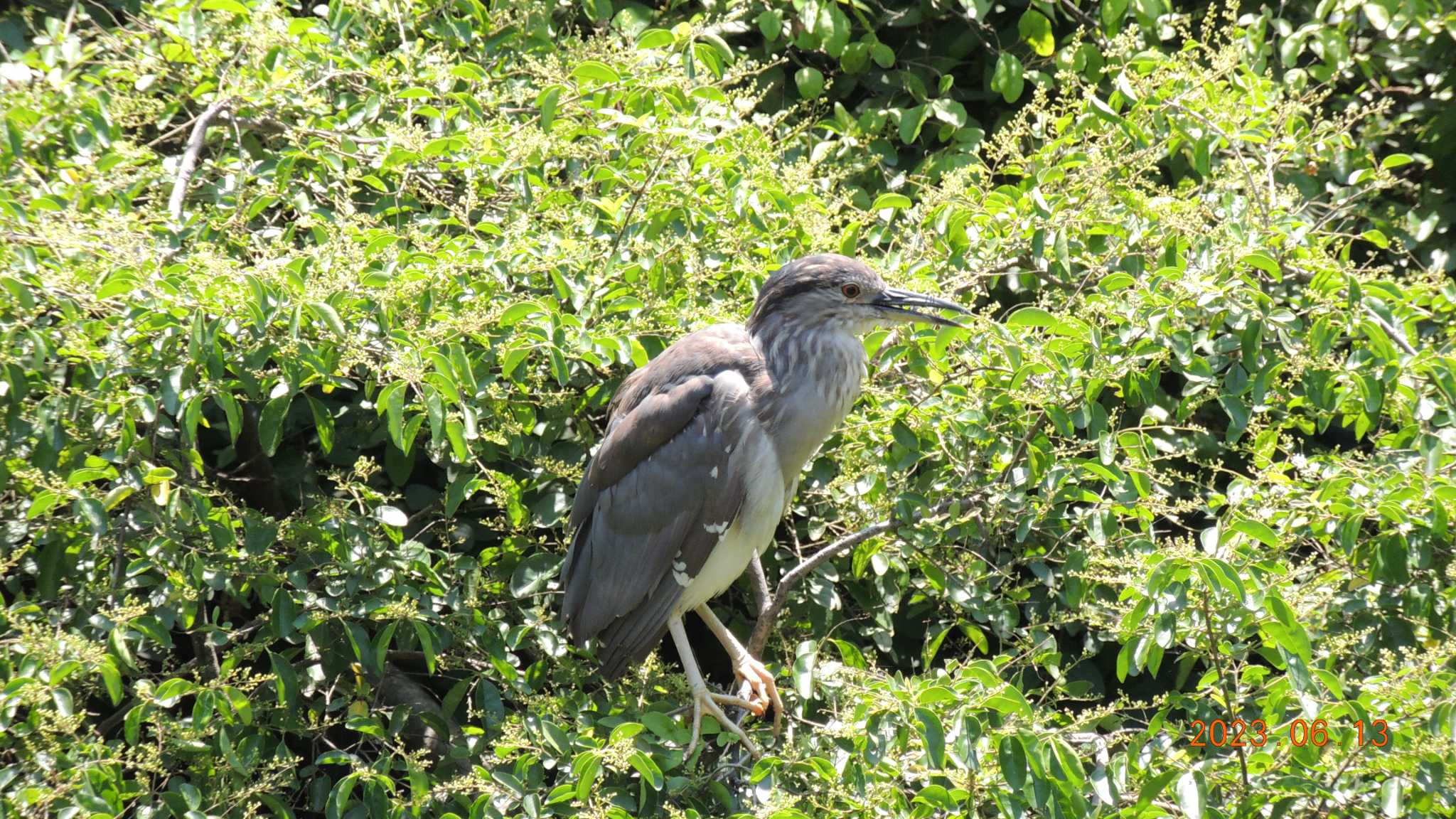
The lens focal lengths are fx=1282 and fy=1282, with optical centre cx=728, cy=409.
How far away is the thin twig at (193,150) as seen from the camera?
141 inches

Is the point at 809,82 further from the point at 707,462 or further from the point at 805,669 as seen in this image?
the point at 805,669

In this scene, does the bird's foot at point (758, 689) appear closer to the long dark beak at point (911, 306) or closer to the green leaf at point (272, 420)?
the long dark beak at point (911, 306)

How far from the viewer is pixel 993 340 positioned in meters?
3.34

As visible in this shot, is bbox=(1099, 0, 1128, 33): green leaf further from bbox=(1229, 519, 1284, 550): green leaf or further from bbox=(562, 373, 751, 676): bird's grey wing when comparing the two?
→ bbox=(1229, 519, 1284, 550): green leaf

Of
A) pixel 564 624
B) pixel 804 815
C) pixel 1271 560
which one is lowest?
pixel 564 624

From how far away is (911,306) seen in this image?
363cm

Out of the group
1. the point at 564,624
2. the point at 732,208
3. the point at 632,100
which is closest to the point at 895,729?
the point at 564,624

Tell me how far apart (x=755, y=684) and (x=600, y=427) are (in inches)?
38.6

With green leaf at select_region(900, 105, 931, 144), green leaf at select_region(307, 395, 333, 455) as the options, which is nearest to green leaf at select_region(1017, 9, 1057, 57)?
green leaf at select_region(900, 105, 931, 144)

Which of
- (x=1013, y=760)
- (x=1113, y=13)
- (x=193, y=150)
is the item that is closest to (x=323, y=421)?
(x=193, y=150)

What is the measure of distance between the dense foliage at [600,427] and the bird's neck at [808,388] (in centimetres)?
9

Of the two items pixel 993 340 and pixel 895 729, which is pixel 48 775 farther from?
pixel 993 340

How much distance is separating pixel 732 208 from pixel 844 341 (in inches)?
20.6

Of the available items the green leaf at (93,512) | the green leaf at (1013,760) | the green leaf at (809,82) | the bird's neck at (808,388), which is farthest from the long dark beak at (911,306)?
the green leaf at (93,512)
